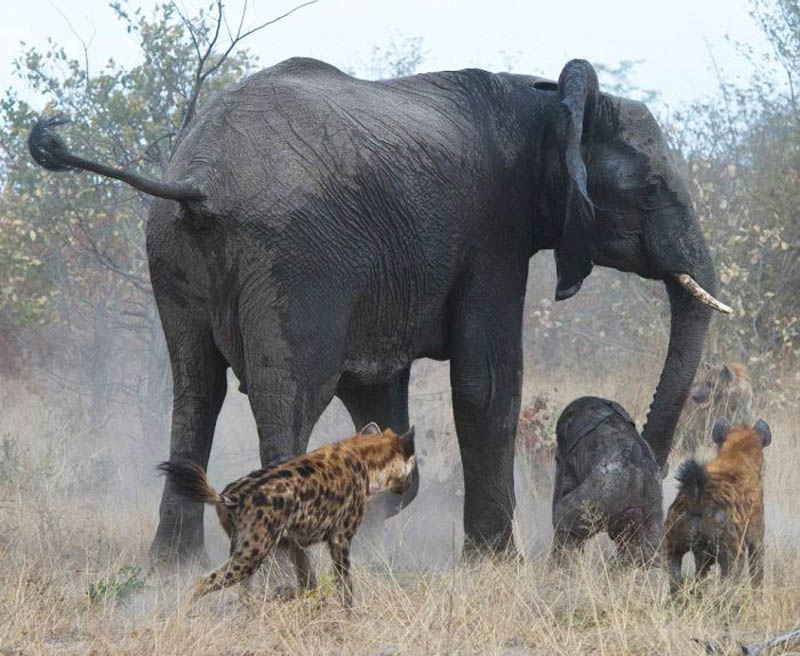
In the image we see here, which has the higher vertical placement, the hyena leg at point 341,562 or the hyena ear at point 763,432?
the hyena ear at point 763,432

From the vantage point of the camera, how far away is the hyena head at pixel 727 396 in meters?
11.9

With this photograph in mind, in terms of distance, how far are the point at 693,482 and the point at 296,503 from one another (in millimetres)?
1814

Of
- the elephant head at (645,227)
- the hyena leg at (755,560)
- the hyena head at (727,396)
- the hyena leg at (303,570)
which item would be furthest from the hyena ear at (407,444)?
the hyena head at (727,396)

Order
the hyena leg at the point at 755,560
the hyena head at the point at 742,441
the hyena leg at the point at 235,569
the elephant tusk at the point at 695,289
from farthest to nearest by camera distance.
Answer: the elephant tusk at the point at 695,289
the hyena head at the point at 742,441
the hyena leg at the point at 755,560
the hyena leg at the point at 235,569

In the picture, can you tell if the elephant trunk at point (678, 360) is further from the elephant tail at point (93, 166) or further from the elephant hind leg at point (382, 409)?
the elephant tail at point (93, 166)

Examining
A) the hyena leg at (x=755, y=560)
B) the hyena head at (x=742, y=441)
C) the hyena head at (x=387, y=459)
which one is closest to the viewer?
the hyena head at (x=387, y=459)

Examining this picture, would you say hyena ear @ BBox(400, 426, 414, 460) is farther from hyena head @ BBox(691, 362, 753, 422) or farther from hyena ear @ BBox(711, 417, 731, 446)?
hyena head @ BBox(691, 362, 753, 422)

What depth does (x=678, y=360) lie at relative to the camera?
805cm

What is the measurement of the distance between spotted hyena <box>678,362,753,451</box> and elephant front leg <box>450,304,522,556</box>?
4.15 metres

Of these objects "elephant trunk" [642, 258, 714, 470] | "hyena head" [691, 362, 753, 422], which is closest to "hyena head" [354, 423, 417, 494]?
"elephant trunk" [642, 258, 714, 470]

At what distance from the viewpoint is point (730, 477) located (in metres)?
6.75

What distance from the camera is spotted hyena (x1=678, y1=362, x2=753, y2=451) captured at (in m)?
11.9

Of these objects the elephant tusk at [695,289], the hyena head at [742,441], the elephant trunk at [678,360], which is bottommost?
the hyena head at [742,441]

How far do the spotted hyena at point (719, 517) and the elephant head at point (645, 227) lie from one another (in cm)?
108
